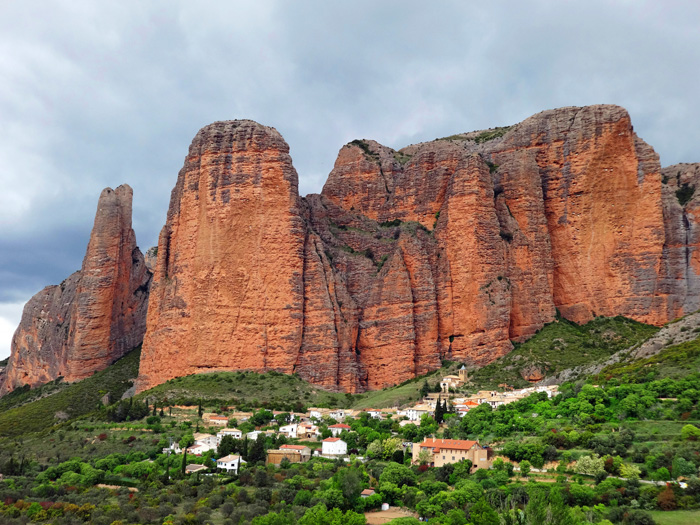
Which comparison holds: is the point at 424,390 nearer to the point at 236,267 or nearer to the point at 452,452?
the point at 452,452

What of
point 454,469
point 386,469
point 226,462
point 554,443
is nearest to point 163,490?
point 226,462

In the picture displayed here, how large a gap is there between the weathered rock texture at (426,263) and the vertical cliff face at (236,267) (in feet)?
0.50

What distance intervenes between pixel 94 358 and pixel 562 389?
198 ft

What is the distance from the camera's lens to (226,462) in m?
50.9

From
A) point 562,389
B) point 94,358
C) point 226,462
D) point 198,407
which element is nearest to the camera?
point 226,462

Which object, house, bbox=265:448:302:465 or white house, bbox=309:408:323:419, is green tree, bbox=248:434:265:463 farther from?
white house, bbox=309:408:323:419

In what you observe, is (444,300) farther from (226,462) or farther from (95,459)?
(95,459)

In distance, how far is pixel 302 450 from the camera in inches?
2095

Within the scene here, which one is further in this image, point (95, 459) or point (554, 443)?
point (95, 459)

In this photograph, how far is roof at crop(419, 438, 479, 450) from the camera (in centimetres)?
4865

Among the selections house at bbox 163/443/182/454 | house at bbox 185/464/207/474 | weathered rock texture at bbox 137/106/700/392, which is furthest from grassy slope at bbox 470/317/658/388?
house at bbox 185/464/207/474

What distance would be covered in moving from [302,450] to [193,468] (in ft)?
27.2

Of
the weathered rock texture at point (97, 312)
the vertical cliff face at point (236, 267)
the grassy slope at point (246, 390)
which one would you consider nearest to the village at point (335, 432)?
the grassy slope at point (246, 390)

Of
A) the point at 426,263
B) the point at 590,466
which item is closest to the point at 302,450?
the point at 590,466
